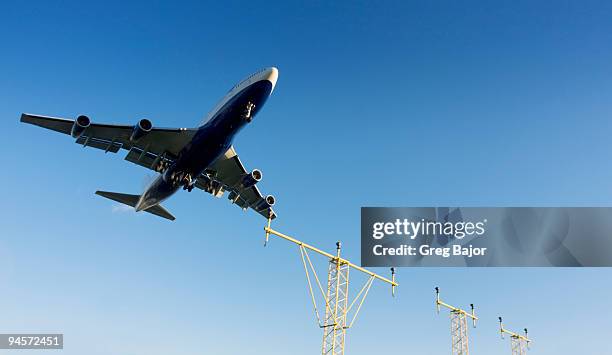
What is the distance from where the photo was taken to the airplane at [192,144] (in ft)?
103

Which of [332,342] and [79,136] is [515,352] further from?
[79,136]

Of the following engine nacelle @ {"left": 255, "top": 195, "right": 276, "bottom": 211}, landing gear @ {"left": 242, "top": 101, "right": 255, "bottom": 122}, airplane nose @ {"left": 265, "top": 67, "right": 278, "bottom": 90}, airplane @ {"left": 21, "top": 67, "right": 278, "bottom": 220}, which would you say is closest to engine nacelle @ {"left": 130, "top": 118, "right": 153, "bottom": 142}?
airplane @ {"left": 21, "top": 67, "right": 278, "bottom": 220}

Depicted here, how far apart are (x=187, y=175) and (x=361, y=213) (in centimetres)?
1393

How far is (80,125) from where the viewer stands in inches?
1265

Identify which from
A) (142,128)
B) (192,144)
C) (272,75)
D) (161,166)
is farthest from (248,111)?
(161,166)

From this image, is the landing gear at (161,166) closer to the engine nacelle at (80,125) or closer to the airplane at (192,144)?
the airplane at (192,144)

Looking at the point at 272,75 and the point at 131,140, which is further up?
the point at 272,75

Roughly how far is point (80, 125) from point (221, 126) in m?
9.53

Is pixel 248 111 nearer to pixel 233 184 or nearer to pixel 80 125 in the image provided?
pixel 80 125

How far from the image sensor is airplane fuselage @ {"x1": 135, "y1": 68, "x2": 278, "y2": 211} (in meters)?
31.2

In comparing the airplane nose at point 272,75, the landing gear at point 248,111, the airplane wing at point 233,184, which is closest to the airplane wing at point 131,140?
the airplane wing at point 233,184

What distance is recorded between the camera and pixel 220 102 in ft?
111

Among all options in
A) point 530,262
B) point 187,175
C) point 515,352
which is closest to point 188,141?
point 187,175

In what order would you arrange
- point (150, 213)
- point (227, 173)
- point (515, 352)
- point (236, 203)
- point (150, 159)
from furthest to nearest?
1. point (515, 352)
2. point (150, 213)
3. point (236, 203)
4. point (227, 173)
5. point (150, 159)
